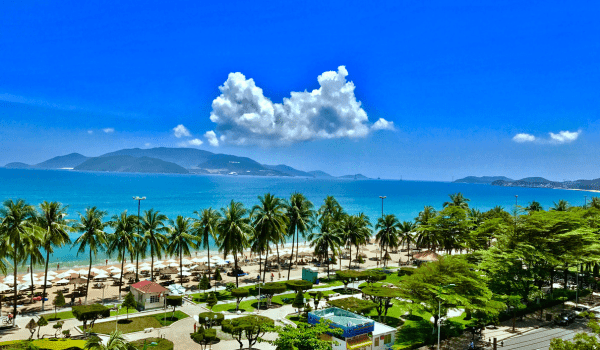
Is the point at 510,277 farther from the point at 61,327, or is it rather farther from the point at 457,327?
the point at 61,327

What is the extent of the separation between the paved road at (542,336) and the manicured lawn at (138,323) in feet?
93.8

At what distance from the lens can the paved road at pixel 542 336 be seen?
29.9 meters

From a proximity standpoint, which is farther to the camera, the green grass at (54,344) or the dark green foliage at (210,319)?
the dark green foliage at (210,319)

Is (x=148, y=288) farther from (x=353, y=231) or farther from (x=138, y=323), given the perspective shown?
(x=353, y=231)

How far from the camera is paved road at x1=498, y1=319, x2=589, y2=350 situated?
29875mm

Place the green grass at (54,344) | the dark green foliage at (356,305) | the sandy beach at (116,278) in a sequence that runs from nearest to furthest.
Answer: the green grass at (54,344) → the dark green foliage at (356,305) → the sandy beach at (116,278)

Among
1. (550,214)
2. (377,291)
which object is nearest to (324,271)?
(377,291)

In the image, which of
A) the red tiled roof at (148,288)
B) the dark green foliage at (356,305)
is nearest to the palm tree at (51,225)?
the red tiled roof at (148,288)

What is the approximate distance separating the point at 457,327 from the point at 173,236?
33.2m

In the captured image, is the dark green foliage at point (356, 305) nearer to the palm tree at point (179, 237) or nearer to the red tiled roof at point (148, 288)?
the red tiled roof at point (148, 288)

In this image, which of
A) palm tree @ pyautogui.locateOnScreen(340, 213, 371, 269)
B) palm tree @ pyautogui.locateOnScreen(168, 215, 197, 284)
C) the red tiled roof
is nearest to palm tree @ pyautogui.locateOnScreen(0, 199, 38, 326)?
the red tiled roof

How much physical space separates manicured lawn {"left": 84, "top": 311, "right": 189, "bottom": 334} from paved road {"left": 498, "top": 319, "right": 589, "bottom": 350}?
93.8 ft

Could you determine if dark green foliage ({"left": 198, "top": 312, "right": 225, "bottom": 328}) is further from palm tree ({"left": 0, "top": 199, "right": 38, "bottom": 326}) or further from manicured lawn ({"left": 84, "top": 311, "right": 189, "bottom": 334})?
palm tree ({"left": 0, "top": 199, "right": 38, "bottom": 326})

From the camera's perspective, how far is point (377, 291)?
36469mm
